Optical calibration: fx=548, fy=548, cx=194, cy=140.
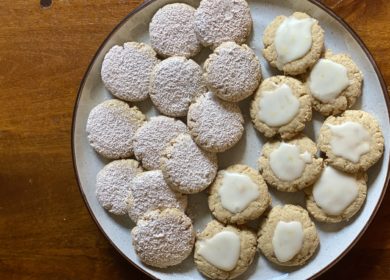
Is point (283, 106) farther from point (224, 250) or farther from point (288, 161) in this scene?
point (224, 250)

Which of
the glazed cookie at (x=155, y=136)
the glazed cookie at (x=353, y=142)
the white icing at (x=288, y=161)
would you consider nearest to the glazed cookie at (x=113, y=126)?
the glazed cookie at (x=155, y=136)

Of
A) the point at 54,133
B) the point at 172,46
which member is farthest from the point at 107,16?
the point at 54,133

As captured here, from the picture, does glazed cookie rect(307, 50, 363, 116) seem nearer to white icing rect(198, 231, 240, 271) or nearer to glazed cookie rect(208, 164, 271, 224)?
glazed cookie rect(208, 164, 271, 224)

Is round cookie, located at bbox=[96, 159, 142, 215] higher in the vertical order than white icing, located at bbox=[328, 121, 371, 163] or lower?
lower

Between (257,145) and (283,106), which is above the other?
(283,106)

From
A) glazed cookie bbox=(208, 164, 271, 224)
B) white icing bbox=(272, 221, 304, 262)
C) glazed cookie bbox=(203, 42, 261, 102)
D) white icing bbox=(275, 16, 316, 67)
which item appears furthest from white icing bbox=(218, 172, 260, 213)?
white icing bbox=(275, 16, 316, 67)

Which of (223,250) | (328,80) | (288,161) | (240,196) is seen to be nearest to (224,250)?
(223,250)

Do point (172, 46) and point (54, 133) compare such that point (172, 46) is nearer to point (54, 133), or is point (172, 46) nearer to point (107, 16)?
point (107, 16)
